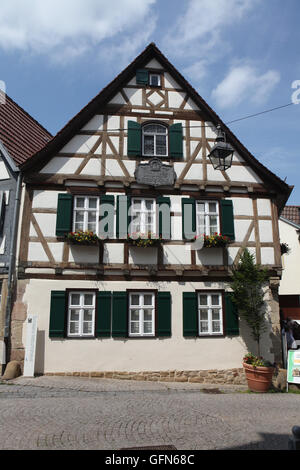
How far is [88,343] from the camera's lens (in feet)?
30.7

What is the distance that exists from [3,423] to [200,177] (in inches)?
321

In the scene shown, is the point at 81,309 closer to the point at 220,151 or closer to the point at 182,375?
the point at 182,375

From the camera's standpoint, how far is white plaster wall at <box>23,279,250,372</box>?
9227 mm

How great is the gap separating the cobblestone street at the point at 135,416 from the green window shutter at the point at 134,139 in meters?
6.65

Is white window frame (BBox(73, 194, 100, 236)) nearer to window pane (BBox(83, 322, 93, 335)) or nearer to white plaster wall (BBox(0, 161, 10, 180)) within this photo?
→ white plaster wall (BBox(0, 161, 10, 180))

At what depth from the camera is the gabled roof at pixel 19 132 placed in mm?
11180

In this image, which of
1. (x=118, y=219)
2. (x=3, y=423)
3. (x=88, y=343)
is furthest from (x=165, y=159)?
(x=3, y=423)

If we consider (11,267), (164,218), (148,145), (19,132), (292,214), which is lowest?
(11,267)

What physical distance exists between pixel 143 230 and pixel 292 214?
1378cm

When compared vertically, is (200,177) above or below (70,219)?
above

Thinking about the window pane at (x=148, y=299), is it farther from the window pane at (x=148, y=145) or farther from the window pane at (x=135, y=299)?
the window pane at (x=148, y=145)

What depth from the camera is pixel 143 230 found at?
10.2 meters

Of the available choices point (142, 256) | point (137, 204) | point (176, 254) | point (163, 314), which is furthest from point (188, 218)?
point (163, 314)
